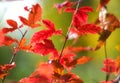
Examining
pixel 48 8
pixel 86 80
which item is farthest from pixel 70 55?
pixel 48 8

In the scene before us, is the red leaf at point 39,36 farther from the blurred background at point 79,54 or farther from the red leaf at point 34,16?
the blurred background at point 79,54

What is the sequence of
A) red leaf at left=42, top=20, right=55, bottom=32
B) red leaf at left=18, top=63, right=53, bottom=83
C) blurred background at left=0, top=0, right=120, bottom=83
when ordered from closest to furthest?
red leaf at left=18, top=63, right=53, bottom=83 → red leaf at left=42, top=20, right=55, bottom=32 → blurred background at left=0, top=0, right=120, bottom=83

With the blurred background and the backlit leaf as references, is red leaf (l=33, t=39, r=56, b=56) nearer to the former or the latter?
the backlit leaf

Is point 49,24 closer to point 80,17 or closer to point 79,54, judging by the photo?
point 80,17

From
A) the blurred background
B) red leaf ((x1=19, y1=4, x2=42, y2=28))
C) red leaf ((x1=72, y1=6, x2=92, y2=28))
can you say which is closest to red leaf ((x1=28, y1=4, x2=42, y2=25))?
red leaf ((x1=19, y1=4, x2=42, y2=28))

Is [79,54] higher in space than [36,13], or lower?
lower

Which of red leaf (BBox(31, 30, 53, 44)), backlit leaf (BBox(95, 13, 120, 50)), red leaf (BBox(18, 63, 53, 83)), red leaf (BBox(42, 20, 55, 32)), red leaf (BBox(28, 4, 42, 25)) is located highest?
red leaf (BBox(28, 4, 42, 25))

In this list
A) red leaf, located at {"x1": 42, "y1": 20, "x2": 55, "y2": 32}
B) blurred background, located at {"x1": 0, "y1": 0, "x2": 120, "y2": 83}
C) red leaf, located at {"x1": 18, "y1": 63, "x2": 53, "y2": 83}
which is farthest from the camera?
blurred background, located at {"x1": 0, "y1": 0, "x2": 120, "y2": 83}

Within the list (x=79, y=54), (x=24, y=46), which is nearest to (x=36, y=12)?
(x=24, y=46)

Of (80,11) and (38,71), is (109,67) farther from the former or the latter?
(38,71)

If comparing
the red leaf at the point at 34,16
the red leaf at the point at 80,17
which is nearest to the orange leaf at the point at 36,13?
the red leaf at the point at 34,16

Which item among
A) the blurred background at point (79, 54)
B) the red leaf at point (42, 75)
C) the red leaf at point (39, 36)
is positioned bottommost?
the blurred background at point (79, 54)
